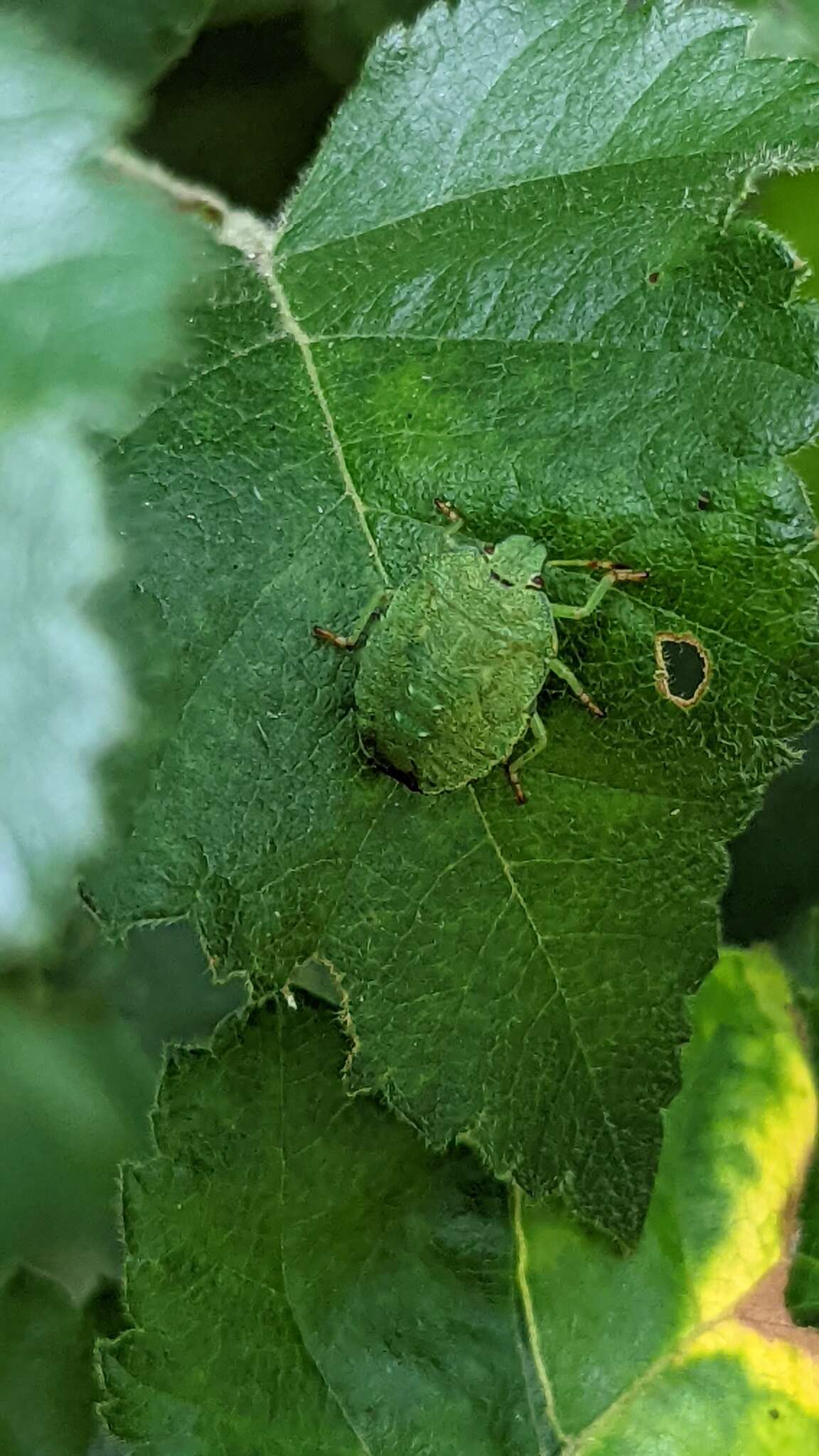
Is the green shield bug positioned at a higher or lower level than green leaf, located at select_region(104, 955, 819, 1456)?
higher

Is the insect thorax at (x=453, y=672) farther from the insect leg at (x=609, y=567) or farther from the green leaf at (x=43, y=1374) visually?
the green leaf at (x=43, y=1374)

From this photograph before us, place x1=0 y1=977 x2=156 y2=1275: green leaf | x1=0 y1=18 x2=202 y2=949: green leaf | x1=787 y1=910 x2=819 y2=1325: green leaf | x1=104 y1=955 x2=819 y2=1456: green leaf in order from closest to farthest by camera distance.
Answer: x1=0 y1=18 x2=202 y2=949: green leaf → x1=104 y1=955 x2=819 y2=1456: green leaf → x1=787 y1=910 x2=819 y2=1325: green leaf → x1=0 y1=977 x2=156 y2=1275: green leaf

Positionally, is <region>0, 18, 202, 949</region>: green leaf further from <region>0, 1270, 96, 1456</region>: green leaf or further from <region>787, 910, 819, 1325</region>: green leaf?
<region>787, 910, 819, 1325</region>: green leaf

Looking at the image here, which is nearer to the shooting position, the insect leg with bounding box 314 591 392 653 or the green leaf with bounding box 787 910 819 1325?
the insect leg with bounding box 314 591 392 653

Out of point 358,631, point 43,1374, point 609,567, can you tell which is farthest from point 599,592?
point 43,1374

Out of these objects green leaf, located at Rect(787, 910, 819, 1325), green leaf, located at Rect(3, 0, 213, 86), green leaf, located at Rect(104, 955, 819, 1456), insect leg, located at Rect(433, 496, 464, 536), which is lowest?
green leaf, located at Rect(104, 955, 819, 1456)

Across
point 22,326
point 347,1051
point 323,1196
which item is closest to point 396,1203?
point 323,1196

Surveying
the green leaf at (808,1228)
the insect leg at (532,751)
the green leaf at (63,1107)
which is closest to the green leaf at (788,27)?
the insect leg at (532,751)

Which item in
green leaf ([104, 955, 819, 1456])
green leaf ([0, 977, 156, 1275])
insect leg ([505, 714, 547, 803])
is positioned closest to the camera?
insect leg ([505, 714, 547, 803])

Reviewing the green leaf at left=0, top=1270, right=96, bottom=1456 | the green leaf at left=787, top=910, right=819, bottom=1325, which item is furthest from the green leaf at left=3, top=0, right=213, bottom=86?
the green leaf at left=0, top=1270, right=96, bottom=1456
